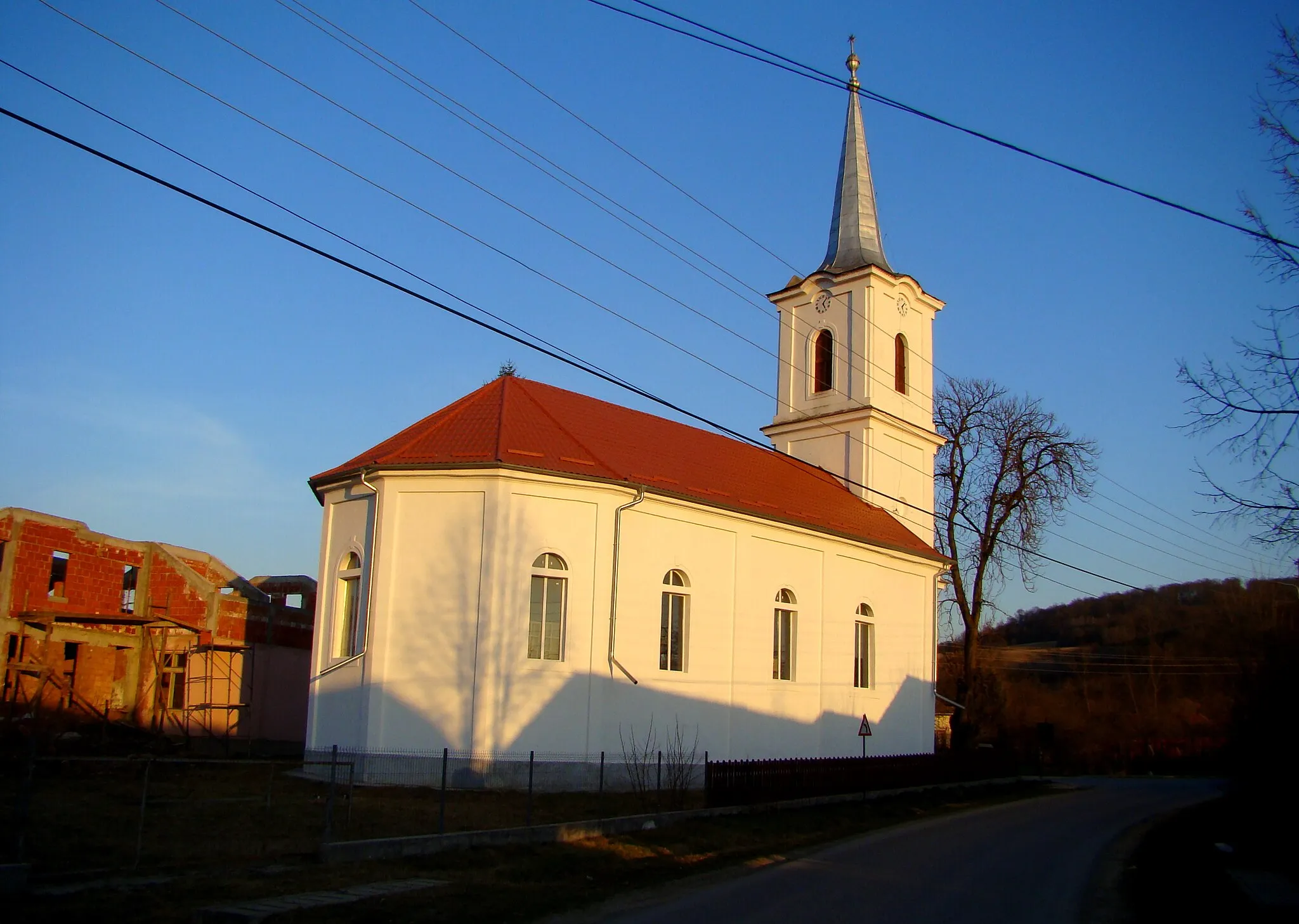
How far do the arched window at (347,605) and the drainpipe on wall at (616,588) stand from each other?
18.9ft

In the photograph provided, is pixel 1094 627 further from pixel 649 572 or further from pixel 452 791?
pixel 452 791

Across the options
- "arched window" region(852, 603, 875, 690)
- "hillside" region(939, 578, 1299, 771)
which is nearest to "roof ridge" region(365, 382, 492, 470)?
"arched window" region(852, 603, 875, 690)

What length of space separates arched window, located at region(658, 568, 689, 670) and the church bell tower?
441 inches

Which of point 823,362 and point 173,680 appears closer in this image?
point 173,680

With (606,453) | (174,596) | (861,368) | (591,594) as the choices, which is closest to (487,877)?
(591,594)

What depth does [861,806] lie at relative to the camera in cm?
2498

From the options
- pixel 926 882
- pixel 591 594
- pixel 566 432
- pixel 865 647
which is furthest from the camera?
pixel 865 647

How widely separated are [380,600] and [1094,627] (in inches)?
2667

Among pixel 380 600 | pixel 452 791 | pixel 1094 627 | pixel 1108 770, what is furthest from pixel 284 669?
pixel 1094 627

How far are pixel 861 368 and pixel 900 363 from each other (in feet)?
7.78

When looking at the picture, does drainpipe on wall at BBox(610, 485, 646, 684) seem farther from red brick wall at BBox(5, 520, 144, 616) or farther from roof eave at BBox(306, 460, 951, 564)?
red brick wall at BBox(5, 520, 144, 616)

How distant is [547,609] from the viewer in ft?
76.9

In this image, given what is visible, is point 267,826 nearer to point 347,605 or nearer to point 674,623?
point 347,605

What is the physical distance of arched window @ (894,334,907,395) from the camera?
3734 centimetres
